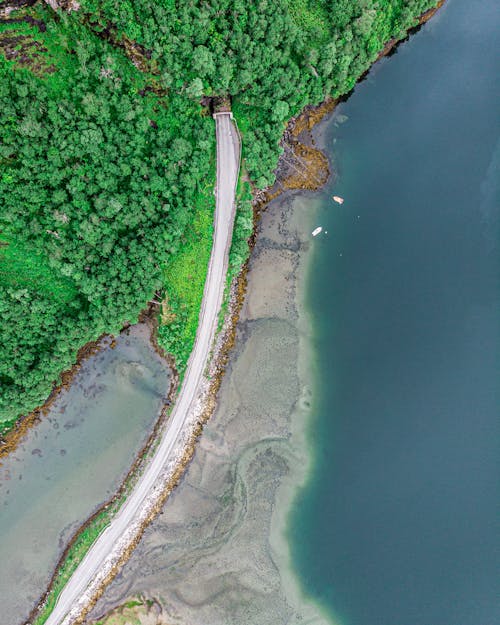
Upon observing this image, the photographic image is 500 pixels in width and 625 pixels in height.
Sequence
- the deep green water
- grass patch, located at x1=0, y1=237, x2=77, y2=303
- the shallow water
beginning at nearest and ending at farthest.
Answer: grass patch, located at x1=0, y1=237, x2=77, y2=303 → the shallow water → the deep green water

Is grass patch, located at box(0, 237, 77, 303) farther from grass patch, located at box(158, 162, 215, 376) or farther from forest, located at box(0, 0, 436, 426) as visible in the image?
grass patch, located at box(158, 162, 215, 376)

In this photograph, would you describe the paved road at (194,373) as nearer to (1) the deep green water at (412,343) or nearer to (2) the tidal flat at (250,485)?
(2) the tidal flat at (250,485)

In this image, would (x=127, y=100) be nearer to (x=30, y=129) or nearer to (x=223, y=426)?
(x=30, y=129)

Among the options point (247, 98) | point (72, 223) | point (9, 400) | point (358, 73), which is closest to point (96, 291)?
point (72, 223)

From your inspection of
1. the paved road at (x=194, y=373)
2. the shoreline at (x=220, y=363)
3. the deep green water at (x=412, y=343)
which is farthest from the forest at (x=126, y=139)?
the deep green water at (x=412, y=343)

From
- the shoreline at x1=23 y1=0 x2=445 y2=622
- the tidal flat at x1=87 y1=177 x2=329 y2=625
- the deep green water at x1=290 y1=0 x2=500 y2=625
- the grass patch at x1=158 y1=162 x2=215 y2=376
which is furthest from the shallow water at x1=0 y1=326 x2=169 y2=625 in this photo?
the deep green water at x1=290 y1=0 x2=500 y2=625

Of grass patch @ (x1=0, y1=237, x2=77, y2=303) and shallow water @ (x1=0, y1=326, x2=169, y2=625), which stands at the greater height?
grass patch @ (x1=0, y1=237, x2=77, y2=303)
